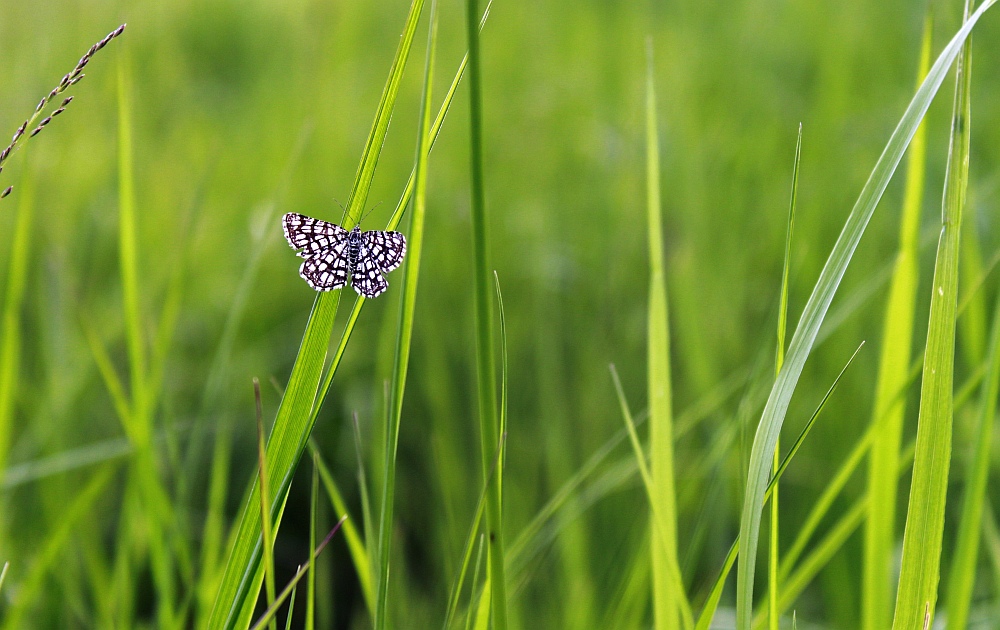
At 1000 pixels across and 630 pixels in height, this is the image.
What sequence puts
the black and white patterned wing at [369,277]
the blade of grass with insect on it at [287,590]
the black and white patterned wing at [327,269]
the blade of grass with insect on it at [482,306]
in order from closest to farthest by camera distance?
the blade of grass with insect on it at [482,306] → the blade of grass with insect on it at [287,590] → the black and white patterned wing at [327,269] → the black and white patterned wing at [369,277]

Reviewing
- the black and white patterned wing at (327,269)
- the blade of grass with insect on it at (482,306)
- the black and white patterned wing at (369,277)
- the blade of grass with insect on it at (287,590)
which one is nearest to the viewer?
the blade of grass with insect on it at (482,306)

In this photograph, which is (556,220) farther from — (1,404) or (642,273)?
(1,404)

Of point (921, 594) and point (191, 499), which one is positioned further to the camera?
point (191, 499)

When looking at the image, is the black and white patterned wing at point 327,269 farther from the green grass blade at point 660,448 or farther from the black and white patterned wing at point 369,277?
the green grass blade at point 660,448

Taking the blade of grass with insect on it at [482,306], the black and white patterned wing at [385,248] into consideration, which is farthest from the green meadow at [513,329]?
the black and white patterned wing at [385,248]

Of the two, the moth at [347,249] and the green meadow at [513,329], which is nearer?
the green meadow at [513,329]

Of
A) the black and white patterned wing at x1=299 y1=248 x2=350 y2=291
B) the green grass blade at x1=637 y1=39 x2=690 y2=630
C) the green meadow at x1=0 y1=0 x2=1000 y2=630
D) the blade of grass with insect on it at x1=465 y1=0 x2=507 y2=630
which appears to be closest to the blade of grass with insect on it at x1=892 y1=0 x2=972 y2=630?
the green meadow at x1=0 y1=0 x2=1000 y2=630

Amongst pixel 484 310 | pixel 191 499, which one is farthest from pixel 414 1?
pixel 191 499
